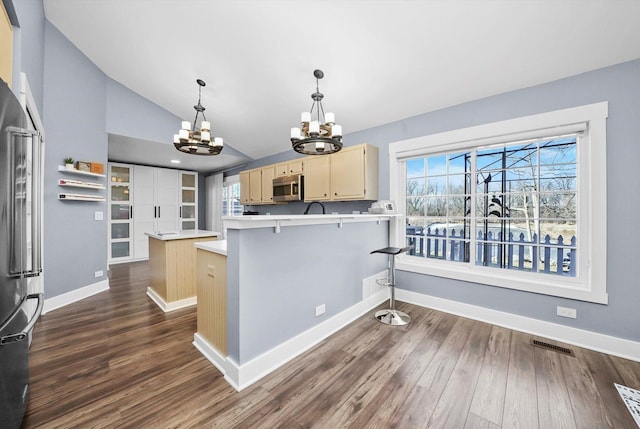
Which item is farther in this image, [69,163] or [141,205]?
[141,205]

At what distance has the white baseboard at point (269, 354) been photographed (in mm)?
1749

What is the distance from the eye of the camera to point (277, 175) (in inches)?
190

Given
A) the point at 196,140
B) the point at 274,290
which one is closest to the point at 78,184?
the point at 196,140

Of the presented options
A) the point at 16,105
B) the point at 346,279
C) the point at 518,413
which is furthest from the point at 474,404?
the point at 16,105

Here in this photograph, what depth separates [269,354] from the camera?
190 cm

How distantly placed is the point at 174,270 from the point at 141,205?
13.8ft

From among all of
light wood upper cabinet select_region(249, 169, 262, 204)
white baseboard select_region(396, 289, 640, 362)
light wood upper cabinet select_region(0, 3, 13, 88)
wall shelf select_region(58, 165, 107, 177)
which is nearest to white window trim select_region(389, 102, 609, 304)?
white baseboard select_region(396, 289, 640, 362)

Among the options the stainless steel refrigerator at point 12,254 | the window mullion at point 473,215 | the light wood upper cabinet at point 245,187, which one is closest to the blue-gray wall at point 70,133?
the light wood upper cabinet at point 245,187

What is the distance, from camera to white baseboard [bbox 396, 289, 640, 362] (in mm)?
2107

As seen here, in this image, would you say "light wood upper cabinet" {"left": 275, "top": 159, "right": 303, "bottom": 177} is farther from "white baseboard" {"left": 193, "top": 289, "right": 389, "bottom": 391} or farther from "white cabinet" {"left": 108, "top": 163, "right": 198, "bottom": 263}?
"white cabinet" {"left": 108, "top": 163, "right": 198, "bottom": 263}

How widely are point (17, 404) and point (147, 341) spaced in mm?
1105

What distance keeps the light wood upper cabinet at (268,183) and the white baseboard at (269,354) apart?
3053mm

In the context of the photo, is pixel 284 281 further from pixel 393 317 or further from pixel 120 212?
pixel 120 212

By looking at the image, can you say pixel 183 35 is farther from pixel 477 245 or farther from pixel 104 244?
pixel 477 245
